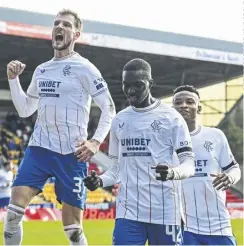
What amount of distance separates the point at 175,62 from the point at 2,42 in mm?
8082

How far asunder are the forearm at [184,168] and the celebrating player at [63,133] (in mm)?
1291

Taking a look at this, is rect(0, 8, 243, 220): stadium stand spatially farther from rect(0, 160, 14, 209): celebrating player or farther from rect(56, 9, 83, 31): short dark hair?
rect(56, 9, 83, 31): short dark hair

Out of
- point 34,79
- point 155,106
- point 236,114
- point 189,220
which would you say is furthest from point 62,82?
point 236,114

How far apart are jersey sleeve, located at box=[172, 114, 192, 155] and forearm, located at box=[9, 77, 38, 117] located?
192 cm

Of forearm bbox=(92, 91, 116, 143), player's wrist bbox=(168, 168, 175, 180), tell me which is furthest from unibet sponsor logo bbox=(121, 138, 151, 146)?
forearm bbox=(92, 91, 116, 143)

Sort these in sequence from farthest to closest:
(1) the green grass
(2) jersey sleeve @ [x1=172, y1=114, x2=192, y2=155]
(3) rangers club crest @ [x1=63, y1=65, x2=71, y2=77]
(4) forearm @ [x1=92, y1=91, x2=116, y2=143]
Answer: (1) the green grass → (3) rangers club crest @ [x1=63, y1=65, x2=71, y2=77] → (4) forearm @ [x1=92, y1=91, x2=116, y2=143] → (2) jersey sleeve @ [x1=172, y1=114, x2=192, y2=155]

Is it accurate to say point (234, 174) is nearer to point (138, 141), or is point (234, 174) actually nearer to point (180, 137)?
point (180, 137)

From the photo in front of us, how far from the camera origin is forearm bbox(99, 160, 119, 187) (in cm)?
503

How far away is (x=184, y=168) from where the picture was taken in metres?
Answer: 4.61

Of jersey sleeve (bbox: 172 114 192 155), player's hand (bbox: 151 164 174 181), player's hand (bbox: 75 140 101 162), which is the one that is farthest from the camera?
player's hand (bbox: 75 140 101 162)

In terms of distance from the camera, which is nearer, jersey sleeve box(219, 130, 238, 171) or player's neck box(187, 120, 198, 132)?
jersey sleeve box(219, 130, 238, 171)

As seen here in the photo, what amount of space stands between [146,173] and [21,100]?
1.97 m

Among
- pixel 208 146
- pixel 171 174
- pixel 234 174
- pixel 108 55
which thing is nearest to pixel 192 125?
pixel 208 146

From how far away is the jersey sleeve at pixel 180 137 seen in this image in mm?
4785
